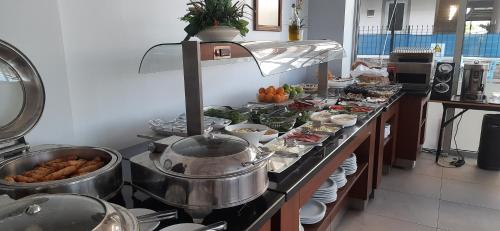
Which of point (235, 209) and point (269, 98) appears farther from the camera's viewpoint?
point (269, 98)

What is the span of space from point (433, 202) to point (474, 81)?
3.80 ft

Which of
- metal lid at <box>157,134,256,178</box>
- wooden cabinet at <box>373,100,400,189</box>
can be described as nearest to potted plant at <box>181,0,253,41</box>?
metal lid at <box>157,134,256,178</box>

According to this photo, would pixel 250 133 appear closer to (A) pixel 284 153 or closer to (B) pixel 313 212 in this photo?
(A) pixel 284 153

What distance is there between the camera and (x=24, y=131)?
39.3 inches

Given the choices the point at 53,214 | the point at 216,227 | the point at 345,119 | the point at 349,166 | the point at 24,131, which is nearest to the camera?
the point at 53,214

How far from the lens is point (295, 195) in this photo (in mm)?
1100

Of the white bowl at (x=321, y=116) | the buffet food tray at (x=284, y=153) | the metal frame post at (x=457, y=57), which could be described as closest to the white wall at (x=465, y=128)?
the metal frame post at (x=457, y=57)

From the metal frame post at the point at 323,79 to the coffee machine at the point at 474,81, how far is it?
1395mm

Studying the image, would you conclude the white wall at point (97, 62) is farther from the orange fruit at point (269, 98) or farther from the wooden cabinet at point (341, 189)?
the wooden cabinet at point (341, 189)

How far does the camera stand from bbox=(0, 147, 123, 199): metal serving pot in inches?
32.1

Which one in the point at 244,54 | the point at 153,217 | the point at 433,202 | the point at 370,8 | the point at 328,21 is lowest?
the point at 433,202

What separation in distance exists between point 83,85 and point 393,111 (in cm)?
220

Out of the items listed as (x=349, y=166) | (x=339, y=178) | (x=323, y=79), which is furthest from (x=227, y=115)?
(x=323, y=79)

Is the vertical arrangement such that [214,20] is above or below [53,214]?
above
